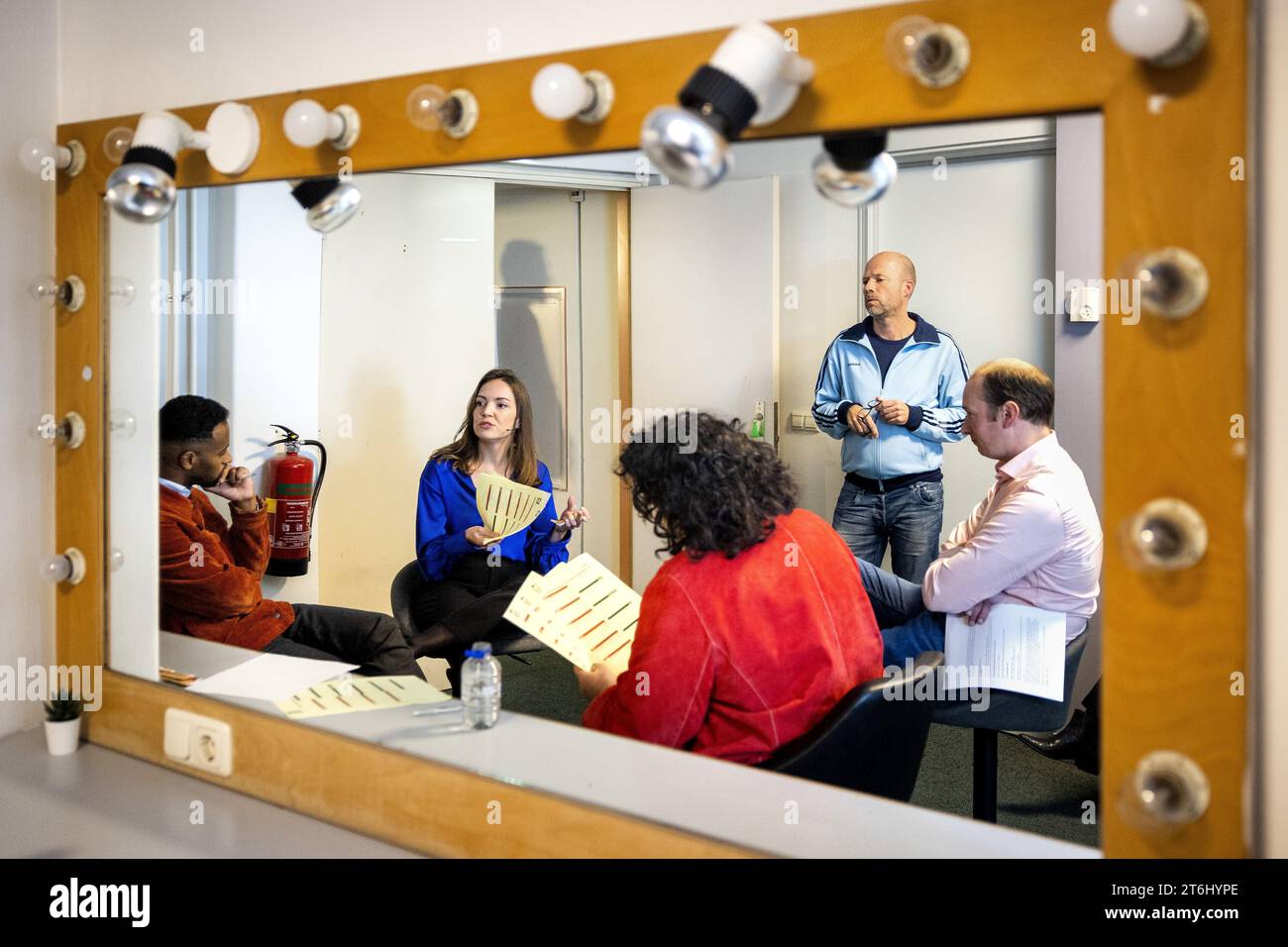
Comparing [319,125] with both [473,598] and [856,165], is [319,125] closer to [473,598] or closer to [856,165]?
[856,165]

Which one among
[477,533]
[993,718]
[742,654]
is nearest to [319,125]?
[742,654]

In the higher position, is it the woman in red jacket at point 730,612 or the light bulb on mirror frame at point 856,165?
the light bulb on mirror frame at point 856,165

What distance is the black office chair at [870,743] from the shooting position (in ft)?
3.40

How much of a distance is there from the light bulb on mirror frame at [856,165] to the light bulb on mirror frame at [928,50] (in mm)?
50

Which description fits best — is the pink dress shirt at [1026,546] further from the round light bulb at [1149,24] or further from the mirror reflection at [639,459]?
the round light bulb at [1149,24]

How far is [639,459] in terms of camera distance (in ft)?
4.33

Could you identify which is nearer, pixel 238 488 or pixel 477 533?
pixel 238 488

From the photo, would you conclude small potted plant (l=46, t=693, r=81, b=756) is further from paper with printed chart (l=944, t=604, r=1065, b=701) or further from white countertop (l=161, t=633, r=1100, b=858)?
paper with printed chart (l=944, t=604, r=1065, b=701)

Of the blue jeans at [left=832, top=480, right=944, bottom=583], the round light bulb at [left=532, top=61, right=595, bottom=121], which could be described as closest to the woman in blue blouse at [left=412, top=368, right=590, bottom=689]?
the blue jeans at [left=832, top=480, right=944, bottom=583]

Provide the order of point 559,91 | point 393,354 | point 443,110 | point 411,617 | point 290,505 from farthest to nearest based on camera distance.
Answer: point 393,354 < point 290,505 < point 411,617 < point 443,110 < point 559,91

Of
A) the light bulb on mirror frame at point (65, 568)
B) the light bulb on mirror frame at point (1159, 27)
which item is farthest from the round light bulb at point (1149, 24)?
the light bulb on mirror frame at point (65, 568)

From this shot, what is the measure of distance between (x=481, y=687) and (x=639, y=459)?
40 centimetres

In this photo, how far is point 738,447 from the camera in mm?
1332

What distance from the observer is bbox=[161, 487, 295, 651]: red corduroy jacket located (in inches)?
48.7
